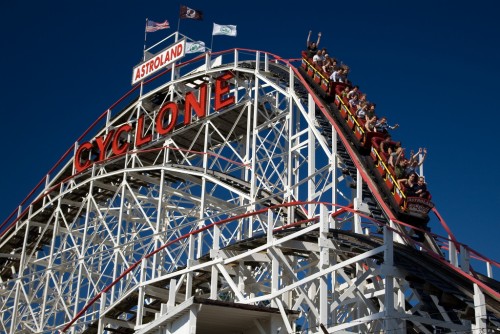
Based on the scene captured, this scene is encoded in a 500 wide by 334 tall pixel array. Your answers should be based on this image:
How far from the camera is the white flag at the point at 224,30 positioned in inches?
1191

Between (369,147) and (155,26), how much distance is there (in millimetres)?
14518

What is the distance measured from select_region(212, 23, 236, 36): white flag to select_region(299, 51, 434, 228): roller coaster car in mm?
4885

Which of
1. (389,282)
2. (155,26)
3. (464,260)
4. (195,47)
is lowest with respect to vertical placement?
(389,282)

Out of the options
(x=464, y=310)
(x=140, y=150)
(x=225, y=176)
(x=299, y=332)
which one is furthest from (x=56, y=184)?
(x=464, y=310)

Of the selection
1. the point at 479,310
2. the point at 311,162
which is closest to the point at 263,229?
the point at 311,162

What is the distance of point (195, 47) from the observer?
29.5 m

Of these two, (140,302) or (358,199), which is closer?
(358,199)

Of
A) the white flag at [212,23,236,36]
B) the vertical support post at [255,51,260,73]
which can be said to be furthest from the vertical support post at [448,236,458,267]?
the white flag at [212,23,236,36]

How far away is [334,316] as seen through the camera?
19406 millimetres

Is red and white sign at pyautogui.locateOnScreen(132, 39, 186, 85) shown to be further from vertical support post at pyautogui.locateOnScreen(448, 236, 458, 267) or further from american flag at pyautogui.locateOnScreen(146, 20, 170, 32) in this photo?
vertical support post at pyautogui.locateOnScreen(448, 236, 458, 267)

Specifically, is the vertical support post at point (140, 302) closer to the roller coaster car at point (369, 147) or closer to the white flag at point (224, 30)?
the roller coaster car at point (369, 147)

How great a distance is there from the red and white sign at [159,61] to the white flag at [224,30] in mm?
1480

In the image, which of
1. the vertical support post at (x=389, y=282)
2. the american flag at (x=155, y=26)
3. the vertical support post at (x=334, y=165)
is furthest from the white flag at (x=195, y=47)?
the vertical support post at (x=389, y=282)

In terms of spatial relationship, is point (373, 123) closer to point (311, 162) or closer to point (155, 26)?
point (311, 162)
